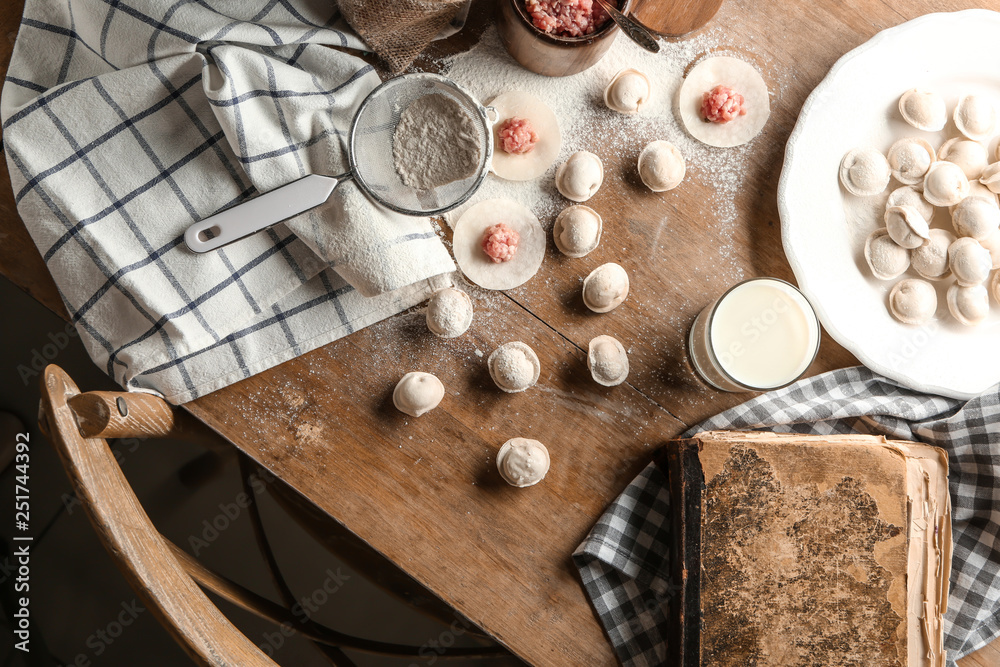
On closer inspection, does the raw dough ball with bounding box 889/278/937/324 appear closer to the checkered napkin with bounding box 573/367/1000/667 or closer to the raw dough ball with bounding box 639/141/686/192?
the checkered napkin with bounding box 573/367/1000/667

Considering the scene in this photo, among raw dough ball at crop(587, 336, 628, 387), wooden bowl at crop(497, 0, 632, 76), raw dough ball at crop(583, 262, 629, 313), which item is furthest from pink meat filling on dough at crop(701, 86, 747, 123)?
raw dough ball at crop(587, 336, 628, 387)

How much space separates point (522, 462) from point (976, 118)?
917 mm

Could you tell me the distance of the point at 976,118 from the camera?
1026 mm

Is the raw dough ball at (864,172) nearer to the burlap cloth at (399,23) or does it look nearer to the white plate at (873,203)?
the white plate at (873,203)

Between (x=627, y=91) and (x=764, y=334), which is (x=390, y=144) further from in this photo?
(x=764, y=334)

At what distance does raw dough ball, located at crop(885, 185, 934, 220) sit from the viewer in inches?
39.9

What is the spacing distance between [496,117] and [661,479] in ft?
2.04

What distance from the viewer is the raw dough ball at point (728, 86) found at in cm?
103

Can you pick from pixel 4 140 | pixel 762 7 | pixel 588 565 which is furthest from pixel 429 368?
pixel 762 7

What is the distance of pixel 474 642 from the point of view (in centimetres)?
163

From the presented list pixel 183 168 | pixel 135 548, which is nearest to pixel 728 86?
pixel 183 168

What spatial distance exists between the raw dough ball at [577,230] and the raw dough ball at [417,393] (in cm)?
29

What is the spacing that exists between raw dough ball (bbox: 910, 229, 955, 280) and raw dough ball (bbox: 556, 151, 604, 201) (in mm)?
522

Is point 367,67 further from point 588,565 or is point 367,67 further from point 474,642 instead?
point 474,642
